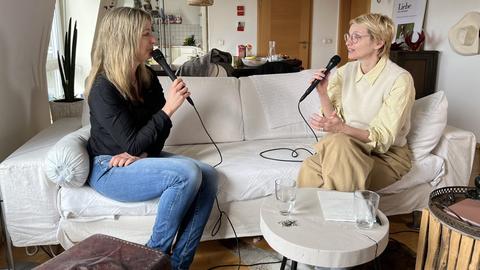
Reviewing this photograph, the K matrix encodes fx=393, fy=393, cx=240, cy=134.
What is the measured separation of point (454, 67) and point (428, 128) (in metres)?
2.44

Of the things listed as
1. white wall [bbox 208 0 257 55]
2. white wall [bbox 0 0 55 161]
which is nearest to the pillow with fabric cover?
white wall [bbox 0 0 55 161]

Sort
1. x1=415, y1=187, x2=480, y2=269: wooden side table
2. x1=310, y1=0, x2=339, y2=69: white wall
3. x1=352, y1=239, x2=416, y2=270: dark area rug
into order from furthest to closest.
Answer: x1=310, y1=0, x2=339, y2=69: white wall, x1=352, y1=239, x2=416, y2=270: dark area rug, x1=415, y1=187, x2=480, y2=269: wooden side table

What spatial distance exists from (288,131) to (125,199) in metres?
1.09

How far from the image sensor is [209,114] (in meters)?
2.23

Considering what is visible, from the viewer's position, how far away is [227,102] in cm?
227

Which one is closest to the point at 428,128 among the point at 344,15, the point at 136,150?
the point at 136,150

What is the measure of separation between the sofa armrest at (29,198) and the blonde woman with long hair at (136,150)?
218mm

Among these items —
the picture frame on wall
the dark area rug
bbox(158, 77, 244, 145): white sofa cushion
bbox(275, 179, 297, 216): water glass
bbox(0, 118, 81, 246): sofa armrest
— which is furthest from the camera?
the picture frame on wall

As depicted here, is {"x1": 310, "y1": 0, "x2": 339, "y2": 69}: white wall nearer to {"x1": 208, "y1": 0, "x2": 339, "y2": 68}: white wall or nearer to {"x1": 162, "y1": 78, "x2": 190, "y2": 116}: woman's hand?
{"x1": 208, "y1": 0, "x2": 339, "y2": 68}: white wall

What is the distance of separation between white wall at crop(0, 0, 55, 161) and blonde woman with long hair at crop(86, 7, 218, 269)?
63cm

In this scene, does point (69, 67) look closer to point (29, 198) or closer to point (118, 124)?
point (29, 198)

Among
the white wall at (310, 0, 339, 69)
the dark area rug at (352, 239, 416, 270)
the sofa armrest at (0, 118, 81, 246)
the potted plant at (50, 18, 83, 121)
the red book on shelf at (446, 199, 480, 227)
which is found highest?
the white wall at (310, 0, 339, 69)

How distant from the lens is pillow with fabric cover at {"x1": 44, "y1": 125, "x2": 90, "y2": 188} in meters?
1.57

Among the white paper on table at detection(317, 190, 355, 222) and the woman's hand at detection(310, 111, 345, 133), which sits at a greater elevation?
the woman's hand at detection(310, 111, 345, 133)
